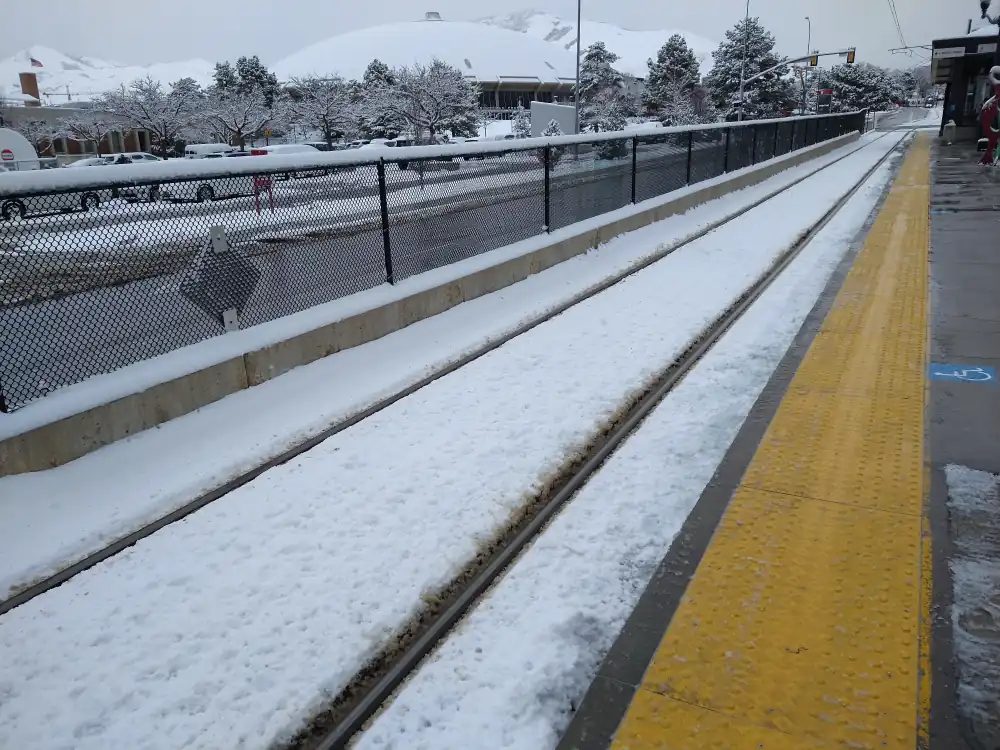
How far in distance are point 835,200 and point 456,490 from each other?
51.7 feet

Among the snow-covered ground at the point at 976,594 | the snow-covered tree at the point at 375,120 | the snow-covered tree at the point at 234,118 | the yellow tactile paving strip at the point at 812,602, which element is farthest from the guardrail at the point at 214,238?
the snow-covered tree at the point at 375,120

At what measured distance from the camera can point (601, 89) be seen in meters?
94.6

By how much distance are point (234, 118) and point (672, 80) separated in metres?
53.9

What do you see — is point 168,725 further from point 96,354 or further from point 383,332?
point 383,332

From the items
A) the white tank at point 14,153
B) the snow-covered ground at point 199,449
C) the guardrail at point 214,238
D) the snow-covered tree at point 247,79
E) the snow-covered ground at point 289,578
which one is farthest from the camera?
the snow-covered tree at point 247,79

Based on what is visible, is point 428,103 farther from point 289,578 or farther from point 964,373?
point 289,578

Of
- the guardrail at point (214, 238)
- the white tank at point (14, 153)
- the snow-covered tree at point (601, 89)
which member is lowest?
the guardrail at point (214, 238)

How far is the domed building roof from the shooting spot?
138m

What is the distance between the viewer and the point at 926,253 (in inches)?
434

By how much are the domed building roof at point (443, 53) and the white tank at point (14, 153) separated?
Result: 350 feet

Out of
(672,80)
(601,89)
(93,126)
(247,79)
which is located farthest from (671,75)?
(93,126)

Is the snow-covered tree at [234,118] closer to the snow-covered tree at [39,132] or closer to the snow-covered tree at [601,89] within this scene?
the snow-covered tree at [39,132]

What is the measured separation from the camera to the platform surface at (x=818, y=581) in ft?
8.96

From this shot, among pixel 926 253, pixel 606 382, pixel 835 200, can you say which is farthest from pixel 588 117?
pixel 606 382
